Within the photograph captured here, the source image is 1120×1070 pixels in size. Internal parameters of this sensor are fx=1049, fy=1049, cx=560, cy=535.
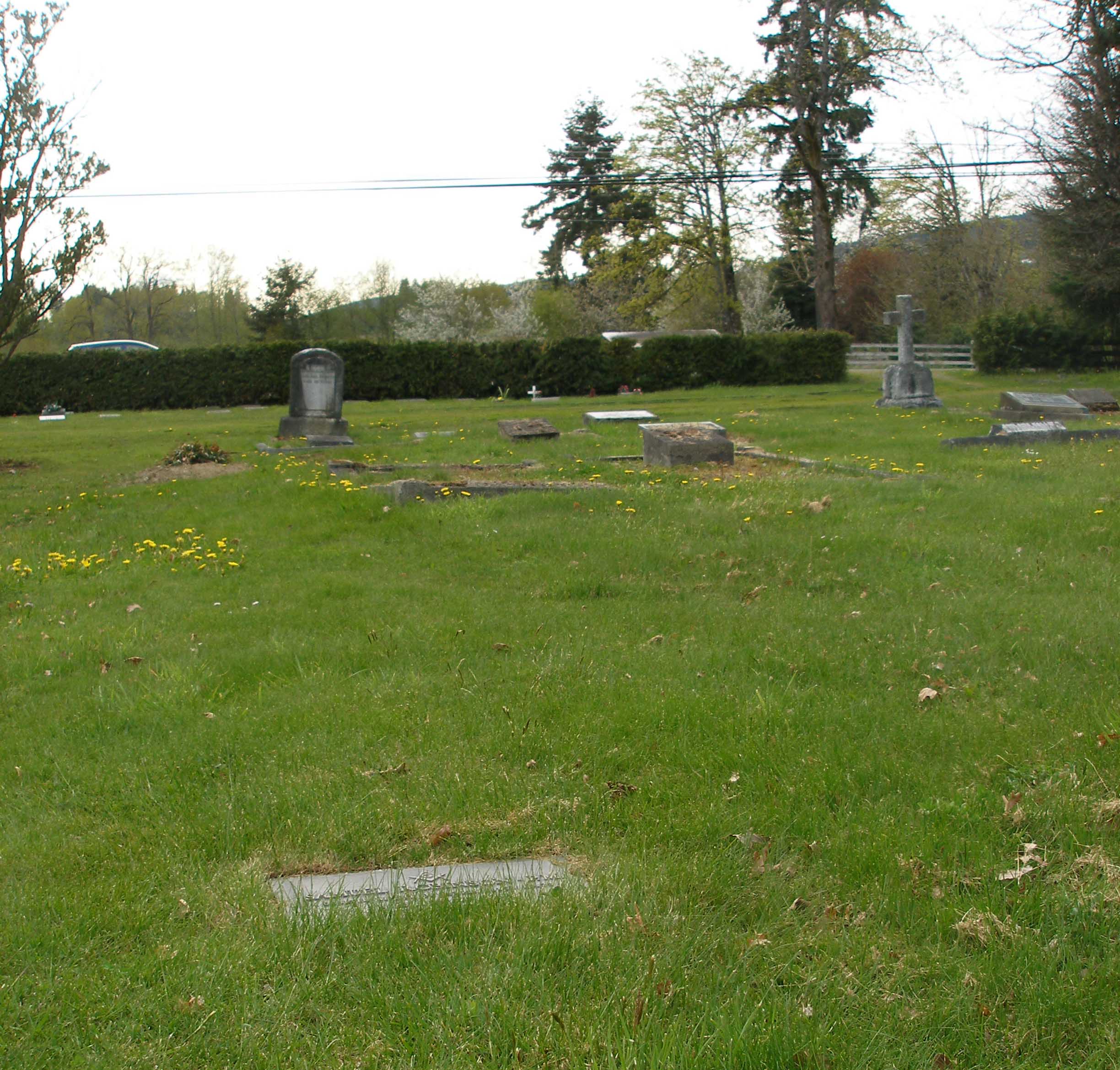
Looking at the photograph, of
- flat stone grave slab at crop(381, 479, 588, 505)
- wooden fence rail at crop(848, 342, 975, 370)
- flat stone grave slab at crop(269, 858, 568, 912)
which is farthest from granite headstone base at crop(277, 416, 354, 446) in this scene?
wooden fence rail at crop(848, 342, 975, 370)

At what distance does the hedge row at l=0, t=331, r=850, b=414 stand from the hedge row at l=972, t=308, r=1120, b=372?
416cm

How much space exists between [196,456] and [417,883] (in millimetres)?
12836

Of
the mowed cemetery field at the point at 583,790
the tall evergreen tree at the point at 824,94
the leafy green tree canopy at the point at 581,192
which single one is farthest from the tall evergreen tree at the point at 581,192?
the mowed cemetery field at the point at 583,790

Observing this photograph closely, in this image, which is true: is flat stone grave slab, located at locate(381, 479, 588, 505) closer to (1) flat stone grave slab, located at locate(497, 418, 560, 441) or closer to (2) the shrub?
(2) the shrub

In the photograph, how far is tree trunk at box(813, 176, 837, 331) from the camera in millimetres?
35969

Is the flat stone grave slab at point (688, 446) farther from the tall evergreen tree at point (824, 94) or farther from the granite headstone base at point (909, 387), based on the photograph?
the tall evergreen tree at point (824, 94)

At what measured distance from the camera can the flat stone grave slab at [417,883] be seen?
3.21 m

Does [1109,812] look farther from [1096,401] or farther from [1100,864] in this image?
[1096,401]

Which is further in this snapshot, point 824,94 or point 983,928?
point 824,94

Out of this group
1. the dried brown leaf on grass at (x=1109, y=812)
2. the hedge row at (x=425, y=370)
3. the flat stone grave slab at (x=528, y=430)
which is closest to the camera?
the dried brown leaf on grass at (x=1109, y=812)

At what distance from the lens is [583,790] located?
161 inches

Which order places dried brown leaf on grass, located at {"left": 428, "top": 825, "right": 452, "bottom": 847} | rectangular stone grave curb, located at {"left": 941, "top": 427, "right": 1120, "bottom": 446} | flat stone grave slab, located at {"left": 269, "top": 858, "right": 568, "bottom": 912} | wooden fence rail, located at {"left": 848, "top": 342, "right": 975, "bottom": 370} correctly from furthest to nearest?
wooden fence rail, located at {"left": 848, "top": 342, "right": 975, "bottom": 370} < rectangular stone grave curb, located at {"left": 941, "top": 427, "right": 1120, "bottom": 446} < dried brown leaf on grass, located at {"left": 428, "top": 825, "right": 452, "bottom": 847} < flat stone grave slab, located at {"left": 269, "top": 858, "right": 568, "bottom": 912}

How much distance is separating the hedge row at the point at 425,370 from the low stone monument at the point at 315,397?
11.4m

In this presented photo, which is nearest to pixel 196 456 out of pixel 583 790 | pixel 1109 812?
pixel 583 790
